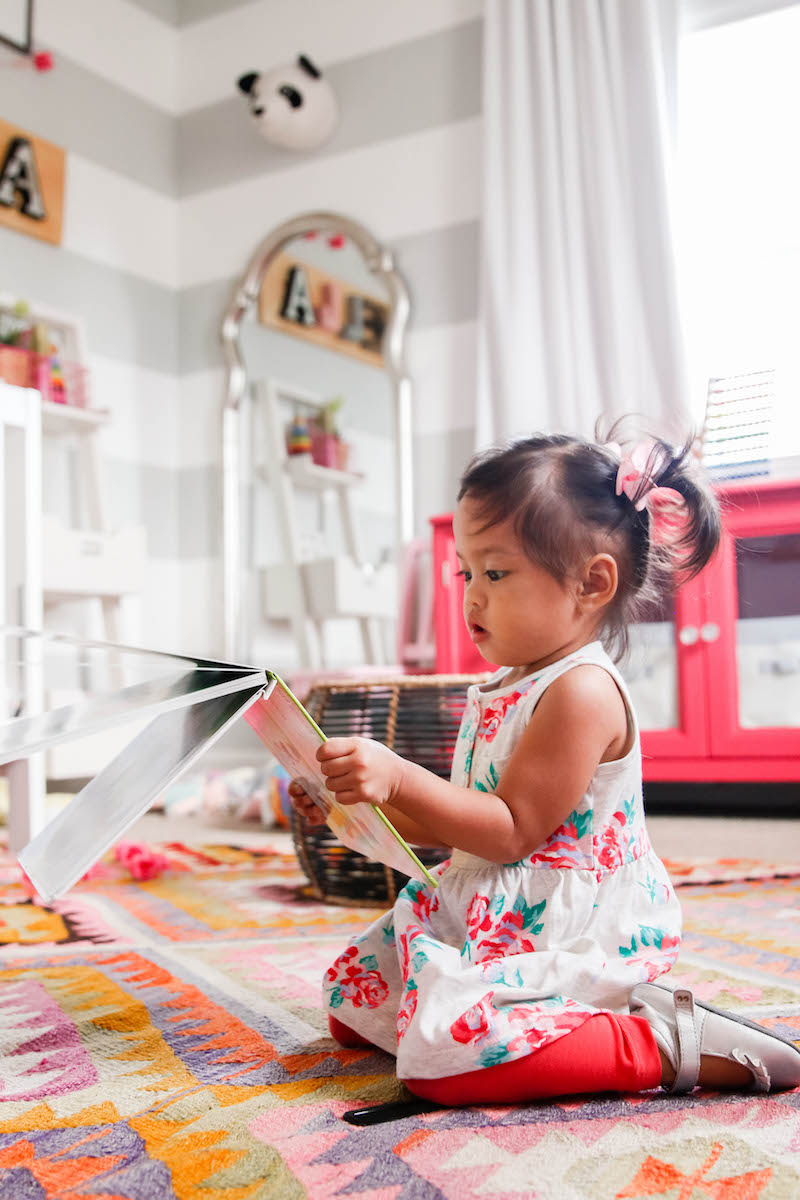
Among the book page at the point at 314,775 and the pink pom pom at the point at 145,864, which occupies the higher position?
the book page at the point at 314,775

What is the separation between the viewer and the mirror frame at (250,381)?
2496mm

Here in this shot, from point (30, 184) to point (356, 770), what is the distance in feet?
7.56

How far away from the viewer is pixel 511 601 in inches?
31.7

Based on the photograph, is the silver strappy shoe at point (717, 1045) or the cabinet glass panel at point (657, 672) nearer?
the silver strappy shoe at point (717, 1045)

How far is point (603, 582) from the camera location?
0.82 meters

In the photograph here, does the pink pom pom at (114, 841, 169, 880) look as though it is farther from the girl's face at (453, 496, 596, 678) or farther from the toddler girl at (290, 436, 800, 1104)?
the girl's face at (453, 496, 596, 678)

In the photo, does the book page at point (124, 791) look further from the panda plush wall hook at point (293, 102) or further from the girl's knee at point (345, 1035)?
the panda plush wall hook at point (293, 102)

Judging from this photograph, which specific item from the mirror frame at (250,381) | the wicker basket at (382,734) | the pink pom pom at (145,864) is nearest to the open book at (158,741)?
the wicker basket at (382,734)

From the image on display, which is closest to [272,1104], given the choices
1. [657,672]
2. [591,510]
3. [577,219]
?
[591,510]

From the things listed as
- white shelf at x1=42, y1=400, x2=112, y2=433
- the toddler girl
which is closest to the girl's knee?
the toddler girl

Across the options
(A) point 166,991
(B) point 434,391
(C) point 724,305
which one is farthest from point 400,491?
(A) point 166,991

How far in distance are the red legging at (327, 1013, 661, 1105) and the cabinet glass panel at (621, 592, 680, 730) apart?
1138 mm

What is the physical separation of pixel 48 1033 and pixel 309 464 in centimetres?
190

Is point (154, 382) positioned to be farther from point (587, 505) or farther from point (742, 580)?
point (587, 505)
